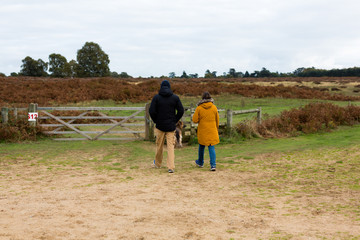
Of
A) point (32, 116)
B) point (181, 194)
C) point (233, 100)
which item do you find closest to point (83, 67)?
point (233, 100)

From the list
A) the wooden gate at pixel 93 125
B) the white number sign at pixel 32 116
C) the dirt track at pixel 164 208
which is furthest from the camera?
the wooden gate at pixel 93 125

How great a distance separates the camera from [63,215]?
5039 mm

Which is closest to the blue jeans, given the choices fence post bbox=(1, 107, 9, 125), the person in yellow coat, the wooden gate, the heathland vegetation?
the person in yellow coat

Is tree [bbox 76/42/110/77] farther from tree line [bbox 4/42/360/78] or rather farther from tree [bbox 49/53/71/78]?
tree [bbox 49/53/71/78]

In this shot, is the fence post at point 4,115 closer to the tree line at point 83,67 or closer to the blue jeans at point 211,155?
the blue jeans at point 211,155

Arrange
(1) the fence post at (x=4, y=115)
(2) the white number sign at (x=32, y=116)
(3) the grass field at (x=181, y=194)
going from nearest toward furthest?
(3) the grass field at (x=181, y=194) → (1) the fence post at (x=4, y=115) → (2) the white number sign at (x=32, y=116)

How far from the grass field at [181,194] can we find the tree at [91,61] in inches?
2432

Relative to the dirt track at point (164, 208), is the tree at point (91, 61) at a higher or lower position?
higher

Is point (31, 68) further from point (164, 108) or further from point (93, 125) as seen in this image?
point (164, 108)

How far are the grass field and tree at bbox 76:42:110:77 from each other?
203 feet

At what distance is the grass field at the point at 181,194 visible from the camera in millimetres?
4547

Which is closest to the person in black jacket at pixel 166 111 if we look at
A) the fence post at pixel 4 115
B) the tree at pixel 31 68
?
the fence post at pixel 4 115

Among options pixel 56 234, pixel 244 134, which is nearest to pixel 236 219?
pixel 56 234

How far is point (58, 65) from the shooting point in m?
89.3
